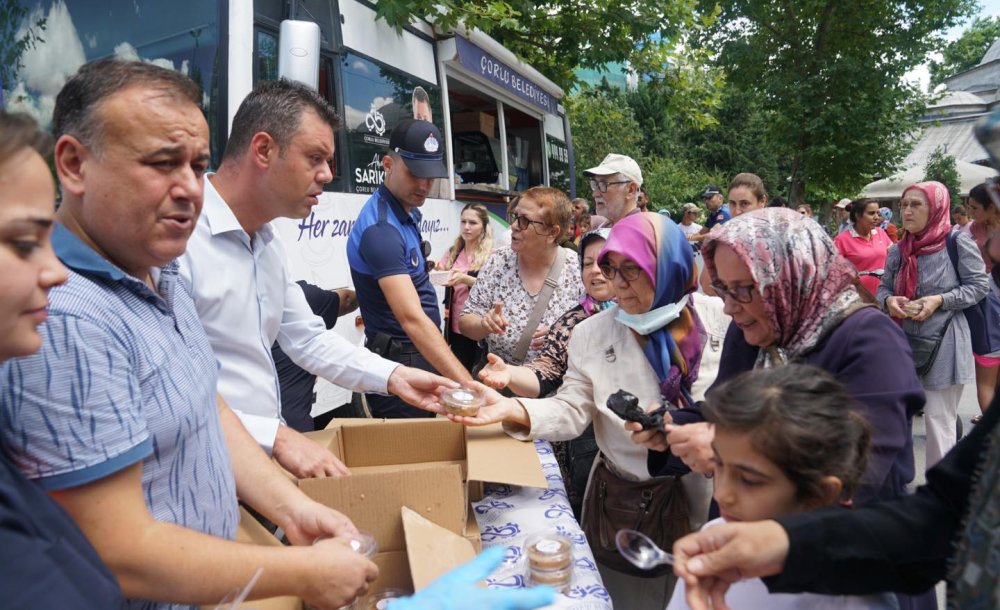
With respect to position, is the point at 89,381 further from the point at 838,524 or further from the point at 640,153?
the point at 640,153

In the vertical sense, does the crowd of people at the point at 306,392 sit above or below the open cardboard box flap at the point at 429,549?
above

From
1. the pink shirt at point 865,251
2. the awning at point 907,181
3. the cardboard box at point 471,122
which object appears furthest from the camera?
the awning at point 907,181

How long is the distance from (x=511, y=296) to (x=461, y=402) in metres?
1.29

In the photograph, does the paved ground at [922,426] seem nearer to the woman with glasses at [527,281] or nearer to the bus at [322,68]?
the woman with glasses at [527,281]

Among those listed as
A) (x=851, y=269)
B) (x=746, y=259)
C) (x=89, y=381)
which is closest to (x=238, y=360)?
(x=89, y=381)

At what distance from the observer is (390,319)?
314 cm

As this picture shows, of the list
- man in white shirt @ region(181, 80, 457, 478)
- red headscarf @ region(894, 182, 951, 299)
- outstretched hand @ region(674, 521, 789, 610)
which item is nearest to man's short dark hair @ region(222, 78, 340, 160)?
man in white shirt @ region(181, 80, 457, 478)

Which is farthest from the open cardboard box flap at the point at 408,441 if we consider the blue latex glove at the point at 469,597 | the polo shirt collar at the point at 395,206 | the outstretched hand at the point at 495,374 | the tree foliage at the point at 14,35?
the tree foliage at the point at 14,35

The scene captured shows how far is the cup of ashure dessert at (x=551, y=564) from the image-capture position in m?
1.62

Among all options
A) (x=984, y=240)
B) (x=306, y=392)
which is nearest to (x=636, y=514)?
(x=306, y=392)

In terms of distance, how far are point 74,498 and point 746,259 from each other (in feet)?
5.24

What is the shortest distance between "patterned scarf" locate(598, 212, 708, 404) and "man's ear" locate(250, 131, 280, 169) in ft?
3.98

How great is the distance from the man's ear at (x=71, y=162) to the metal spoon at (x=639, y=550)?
4.38 ft

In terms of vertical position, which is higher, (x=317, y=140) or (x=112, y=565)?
(x=317, y=140)
